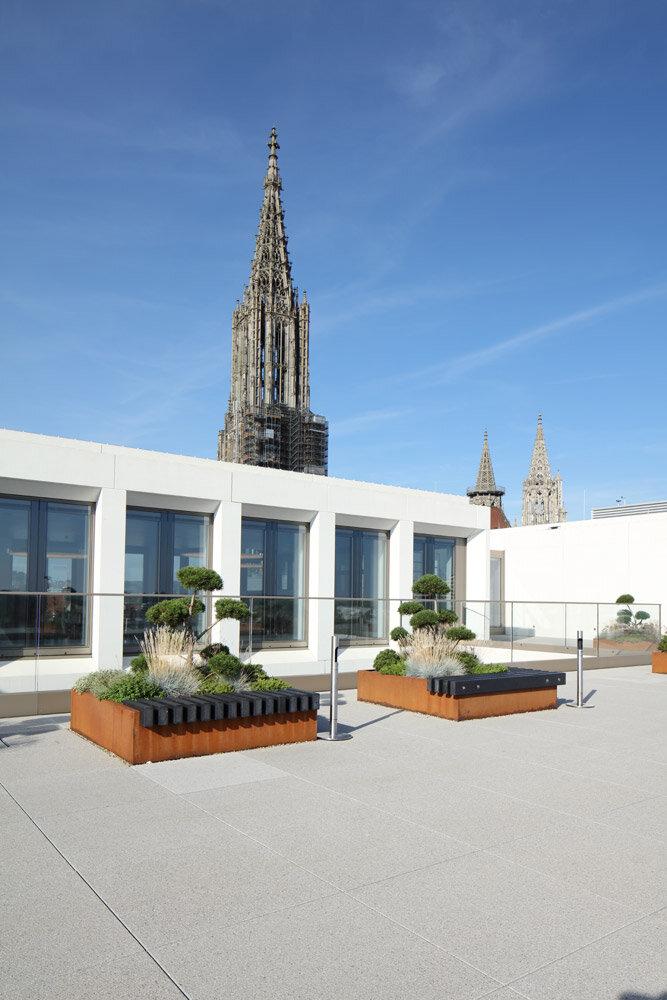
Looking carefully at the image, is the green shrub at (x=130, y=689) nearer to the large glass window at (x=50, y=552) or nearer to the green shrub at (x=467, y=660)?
the large glass window at (x=50, y=552)

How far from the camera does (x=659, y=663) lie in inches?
627

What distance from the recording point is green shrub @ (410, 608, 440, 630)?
448 inches

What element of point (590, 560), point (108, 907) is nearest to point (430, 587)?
point (108, 907)

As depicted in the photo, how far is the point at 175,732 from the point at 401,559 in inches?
421

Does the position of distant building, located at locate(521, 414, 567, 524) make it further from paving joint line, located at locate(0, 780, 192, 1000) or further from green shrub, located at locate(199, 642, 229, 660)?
paving joint line, located at locate(0, 780, 192, 1000)

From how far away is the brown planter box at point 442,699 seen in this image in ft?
31.1

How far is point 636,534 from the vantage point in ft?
78.9

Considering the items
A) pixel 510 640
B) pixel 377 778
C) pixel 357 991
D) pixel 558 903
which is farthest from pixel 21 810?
pixel 510 640

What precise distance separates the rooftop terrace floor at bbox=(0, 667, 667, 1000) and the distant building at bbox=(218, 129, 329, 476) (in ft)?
302

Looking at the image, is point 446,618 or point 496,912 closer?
point 496,912

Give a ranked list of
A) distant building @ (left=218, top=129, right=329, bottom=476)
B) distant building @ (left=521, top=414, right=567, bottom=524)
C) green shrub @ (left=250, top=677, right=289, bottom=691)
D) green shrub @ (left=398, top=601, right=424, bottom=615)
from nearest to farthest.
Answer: green shrub @ (left=250, top=677, right=289, bottom=691) < green shrub @ (left=398, top=601, right=424, bottom=615) < distant building @ (left=218, top=129, right=329, bottom=476) < distant building @ (left=521, top=414, right=567, bottom=524)

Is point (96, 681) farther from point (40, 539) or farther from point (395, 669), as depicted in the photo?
point (40, 539)

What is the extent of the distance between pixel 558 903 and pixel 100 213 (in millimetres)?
21504

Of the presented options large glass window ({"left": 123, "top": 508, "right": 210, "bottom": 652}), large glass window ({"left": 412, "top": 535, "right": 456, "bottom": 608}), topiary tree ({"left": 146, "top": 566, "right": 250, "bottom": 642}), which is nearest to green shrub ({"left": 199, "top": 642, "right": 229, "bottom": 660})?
topiary tree ({"left": 146, "top": 566, "right": 250, "bottom": 642})
